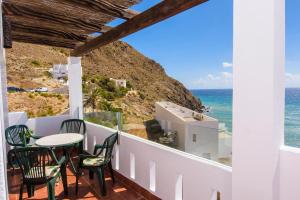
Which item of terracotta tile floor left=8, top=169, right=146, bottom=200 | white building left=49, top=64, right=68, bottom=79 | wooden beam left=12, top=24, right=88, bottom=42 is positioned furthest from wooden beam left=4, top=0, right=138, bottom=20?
white building left=49, top=64, right=68, bottom=79

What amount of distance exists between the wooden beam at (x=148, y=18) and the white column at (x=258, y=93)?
0.65m

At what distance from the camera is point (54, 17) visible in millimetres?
2898

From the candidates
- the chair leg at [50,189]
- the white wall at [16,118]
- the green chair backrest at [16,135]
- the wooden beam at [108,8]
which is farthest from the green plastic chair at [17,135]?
the wooden beam at [108,8]

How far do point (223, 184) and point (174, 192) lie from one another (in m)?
0.75

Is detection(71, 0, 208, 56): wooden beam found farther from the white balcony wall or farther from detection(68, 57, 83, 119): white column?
the white balcony wall

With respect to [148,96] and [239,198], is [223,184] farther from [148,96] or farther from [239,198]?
[148,96]

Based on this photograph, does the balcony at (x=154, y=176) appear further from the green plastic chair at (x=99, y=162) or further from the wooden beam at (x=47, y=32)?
the wooden beam at (x=47, y=32)

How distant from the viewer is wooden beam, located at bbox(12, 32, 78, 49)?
374 centimetres

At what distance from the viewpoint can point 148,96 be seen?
2892cm

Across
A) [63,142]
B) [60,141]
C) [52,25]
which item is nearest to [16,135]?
[60,141]

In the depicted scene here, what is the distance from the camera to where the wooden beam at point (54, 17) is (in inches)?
102

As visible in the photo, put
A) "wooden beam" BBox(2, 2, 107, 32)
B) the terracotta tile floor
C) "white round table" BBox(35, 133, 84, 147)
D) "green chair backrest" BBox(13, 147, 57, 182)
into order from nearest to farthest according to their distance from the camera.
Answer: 1. "green chair backrest" BBox(13, 147, 57, 182)
2. "wooden beam" BBox(2, 2, 107, 32)
3. the terracotta tile floor
4. "white round table" BBox(35, 133, 84, 147)

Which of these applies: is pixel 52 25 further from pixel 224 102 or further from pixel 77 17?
pixel 224 102

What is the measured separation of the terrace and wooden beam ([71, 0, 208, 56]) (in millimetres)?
10
